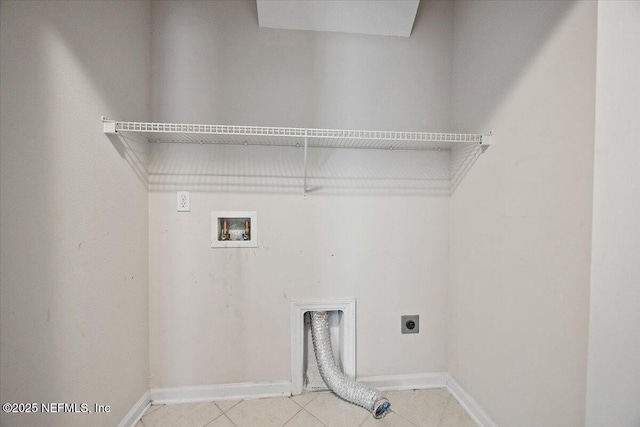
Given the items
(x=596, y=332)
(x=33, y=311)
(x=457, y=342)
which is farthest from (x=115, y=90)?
(x=457, y=342)

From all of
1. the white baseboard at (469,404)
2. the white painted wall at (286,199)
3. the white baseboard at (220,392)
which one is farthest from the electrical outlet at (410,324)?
the white baseboard at (220,392)

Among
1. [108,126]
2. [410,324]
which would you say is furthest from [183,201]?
[410,324]

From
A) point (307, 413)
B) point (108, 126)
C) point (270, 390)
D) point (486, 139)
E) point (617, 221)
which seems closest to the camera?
point (617, 221)

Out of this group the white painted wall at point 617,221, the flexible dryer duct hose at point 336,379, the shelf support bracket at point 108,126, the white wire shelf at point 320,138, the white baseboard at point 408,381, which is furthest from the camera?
the white baseboard at point 408,381

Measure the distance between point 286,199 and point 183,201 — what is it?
1.90 feet

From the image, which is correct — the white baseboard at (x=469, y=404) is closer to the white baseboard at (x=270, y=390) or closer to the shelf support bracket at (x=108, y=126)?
the white baseboard at (x=270, y=390)

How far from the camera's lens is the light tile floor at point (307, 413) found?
1240 millimetres

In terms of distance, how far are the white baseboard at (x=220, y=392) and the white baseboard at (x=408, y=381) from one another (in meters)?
0.50

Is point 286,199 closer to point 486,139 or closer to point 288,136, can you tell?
point 288,136

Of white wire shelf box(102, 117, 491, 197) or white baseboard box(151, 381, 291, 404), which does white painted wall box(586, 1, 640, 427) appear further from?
white baseboard box(151, 381, 291, 404)

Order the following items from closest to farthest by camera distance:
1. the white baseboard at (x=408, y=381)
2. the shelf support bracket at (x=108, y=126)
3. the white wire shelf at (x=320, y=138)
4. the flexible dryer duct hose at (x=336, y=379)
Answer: the shelf support bracket at (x=108, y=126) → the white wire shelf at (x=320, y=138) → the flexible dryer duct hose at (x=336, y=379) → the white baseboard at (x=408, y=381)

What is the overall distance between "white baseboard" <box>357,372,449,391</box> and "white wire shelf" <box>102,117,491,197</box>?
1.18m

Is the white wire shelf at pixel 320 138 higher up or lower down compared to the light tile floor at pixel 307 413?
higher up

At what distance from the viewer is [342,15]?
1358 mm
